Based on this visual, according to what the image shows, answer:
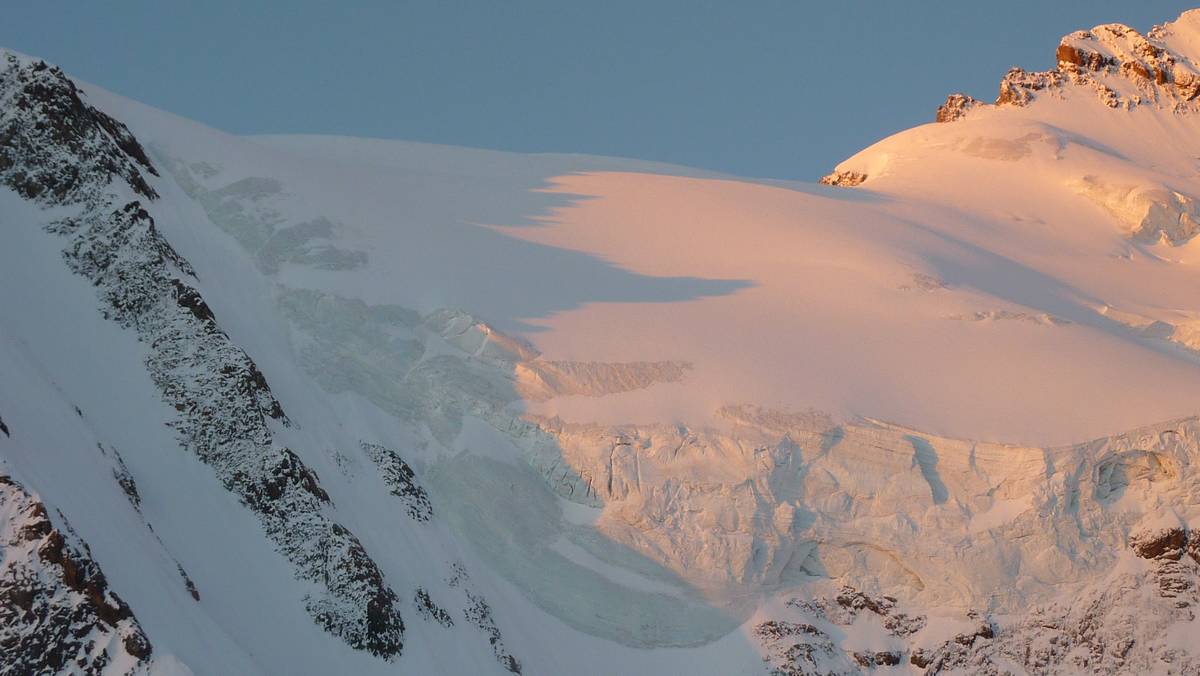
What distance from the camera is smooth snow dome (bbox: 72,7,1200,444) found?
42344 millimetres

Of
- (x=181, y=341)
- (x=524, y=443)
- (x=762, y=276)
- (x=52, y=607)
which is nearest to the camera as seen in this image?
(x=52, y=607)

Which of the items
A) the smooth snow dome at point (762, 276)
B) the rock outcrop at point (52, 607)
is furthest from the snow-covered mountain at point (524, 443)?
the smooth snow dome at point (762, 276)

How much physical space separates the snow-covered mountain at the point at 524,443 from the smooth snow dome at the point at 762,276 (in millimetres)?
201

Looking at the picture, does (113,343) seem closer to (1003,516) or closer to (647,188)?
(1003,516)

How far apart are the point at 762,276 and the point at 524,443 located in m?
13.4

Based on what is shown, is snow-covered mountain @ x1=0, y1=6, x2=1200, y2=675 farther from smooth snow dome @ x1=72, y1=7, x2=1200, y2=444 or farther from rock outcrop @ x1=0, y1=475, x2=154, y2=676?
smooth snow dome @ x1=72, y1=7, x2=1200, y2=444

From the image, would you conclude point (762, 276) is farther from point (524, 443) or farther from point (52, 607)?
point (52, 607)

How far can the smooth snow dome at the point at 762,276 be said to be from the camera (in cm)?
4234

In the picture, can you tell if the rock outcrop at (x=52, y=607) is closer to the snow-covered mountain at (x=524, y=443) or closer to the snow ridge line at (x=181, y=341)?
the snow-covered mountain at (x=524, y=443)

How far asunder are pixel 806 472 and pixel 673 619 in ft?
19.0

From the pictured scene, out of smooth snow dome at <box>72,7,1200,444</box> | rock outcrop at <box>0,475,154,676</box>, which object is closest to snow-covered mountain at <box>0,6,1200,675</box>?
rock outcrop at <box>0,475,154,676</box>

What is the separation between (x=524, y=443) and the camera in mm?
40719

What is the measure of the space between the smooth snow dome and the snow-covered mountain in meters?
0.20

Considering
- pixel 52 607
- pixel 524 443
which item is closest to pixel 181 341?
pixel 524 443
